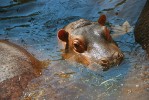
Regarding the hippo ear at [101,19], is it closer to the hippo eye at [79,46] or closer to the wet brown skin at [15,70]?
the hippo eye at [79,46]

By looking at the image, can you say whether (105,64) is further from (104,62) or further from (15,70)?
(15,70)

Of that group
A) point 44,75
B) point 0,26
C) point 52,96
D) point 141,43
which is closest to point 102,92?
point 52,96

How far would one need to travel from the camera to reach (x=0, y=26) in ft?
35.1

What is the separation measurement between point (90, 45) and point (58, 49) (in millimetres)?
1364

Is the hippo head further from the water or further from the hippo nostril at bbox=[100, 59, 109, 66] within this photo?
the water

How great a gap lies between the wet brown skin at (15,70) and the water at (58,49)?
0.15 meters

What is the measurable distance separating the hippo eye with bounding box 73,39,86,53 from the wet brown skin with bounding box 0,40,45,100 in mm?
801

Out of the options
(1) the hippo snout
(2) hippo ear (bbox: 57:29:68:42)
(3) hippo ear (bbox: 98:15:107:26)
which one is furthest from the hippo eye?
(3) hippo ear (bbox: 98:15:107:26)

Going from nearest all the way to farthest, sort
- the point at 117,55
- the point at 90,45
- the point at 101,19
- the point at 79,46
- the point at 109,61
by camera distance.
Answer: the point at 109,61 → the point at 117,55 → the point at 90,45 → the point at 79,46 → the point at 101,19

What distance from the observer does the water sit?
687cm

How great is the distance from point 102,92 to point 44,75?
1416mm

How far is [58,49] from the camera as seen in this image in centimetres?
905

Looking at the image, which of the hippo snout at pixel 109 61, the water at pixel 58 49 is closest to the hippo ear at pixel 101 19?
the water at pixel 58 49

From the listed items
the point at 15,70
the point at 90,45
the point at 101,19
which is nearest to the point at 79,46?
the point at 90,45
